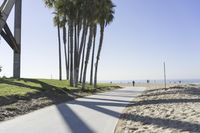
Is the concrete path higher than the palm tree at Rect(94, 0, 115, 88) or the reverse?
the reverse

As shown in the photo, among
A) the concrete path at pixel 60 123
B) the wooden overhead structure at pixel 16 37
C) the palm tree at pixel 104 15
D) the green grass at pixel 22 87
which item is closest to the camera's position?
the concrete path at pixel 60 123

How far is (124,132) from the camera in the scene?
1144cm

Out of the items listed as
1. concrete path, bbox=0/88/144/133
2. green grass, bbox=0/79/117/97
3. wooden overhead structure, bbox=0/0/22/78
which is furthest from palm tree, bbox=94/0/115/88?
concrete path, bbox=0/88/144/133

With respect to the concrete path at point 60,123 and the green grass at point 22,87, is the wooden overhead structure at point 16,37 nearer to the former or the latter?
the green grass at point 22,87

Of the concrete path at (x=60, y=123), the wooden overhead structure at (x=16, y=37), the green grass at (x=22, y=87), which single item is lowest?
the concrete path at (x=60, y=123)

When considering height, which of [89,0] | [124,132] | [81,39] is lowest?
[124,132]

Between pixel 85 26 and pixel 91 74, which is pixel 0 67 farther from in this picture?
pixel 91 74

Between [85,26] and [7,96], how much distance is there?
77.0 ft

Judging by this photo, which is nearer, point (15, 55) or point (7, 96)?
point (7, 96)

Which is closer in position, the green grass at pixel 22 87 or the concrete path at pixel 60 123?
the concrete path at pixel 60 123

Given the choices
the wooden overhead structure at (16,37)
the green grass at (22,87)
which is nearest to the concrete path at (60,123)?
A: the green grass at (22,87)

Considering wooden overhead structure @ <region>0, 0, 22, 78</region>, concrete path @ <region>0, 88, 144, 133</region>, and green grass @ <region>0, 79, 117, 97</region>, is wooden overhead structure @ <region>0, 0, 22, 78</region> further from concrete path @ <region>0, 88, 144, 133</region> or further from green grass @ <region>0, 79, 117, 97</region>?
concrete path @ <region>0, 88, 144, 133</region>

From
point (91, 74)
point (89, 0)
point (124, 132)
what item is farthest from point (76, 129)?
point (91, 74)

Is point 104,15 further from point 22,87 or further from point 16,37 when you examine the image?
point 22,87
